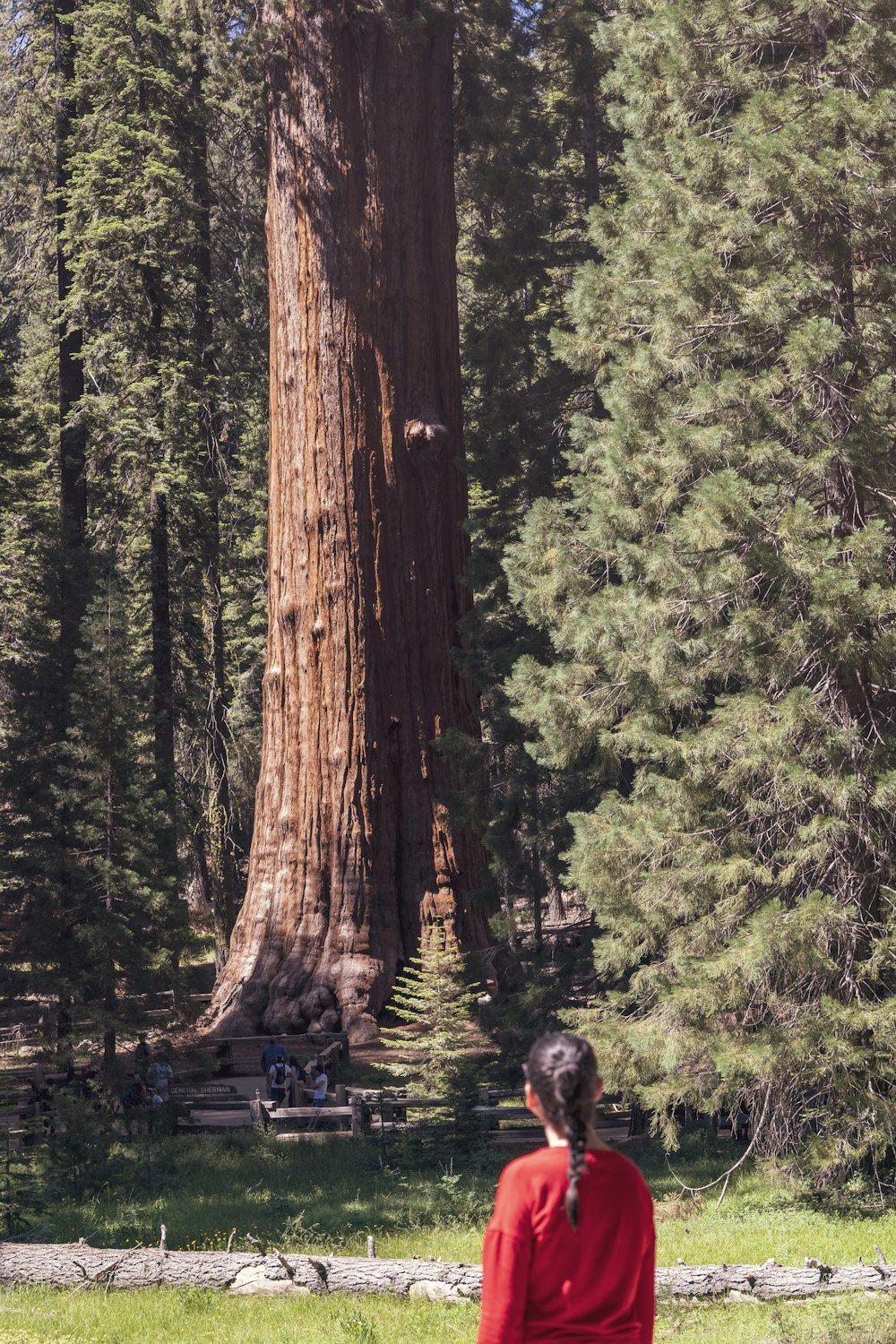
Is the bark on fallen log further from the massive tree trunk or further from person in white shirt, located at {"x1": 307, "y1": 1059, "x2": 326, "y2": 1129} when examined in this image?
the massive tree trunk

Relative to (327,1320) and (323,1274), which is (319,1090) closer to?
(323,1274)

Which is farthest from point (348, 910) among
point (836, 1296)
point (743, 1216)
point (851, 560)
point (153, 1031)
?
point (836, 1296)

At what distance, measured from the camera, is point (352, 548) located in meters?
19.4

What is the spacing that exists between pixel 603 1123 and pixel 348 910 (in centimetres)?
525

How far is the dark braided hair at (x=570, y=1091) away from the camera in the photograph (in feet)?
9.91

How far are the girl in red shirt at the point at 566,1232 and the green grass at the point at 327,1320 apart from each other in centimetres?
457

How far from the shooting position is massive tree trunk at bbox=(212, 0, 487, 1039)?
19188mm

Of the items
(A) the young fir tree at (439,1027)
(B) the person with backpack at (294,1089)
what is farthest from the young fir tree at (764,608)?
(B) the person with backpack at (294,1089)

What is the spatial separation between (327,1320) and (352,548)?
12524mm

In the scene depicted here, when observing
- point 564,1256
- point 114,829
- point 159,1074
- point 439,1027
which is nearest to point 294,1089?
point 439,1027

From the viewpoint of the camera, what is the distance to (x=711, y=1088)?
11469 mm

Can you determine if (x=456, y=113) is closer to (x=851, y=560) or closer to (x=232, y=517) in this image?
(x=232, y=517)

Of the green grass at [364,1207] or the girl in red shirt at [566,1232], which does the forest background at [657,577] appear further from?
the girl in red shirt at [566,1232]

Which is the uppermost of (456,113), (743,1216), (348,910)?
(456,113)
